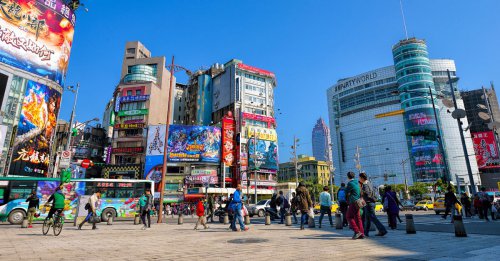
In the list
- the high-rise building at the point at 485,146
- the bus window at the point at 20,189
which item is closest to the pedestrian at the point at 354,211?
the bus window at the point at 20,189

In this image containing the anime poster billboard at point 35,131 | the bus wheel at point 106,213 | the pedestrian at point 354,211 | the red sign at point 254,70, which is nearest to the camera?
the pedestrian at point 354,211

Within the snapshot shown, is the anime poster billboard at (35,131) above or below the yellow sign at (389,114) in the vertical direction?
below

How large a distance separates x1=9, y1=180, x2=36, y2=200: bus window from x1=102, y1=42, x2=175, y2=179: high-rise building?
1312 inches

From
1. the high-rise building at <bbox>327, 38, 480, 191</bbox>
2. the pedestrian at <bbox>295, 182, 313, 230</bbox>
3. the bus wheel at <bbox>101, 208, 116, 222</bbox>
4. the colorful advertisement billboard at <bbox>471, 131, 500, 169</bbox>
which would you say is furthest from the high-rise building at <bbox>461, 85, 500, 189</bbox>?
the bus wheel at <bbox>101, 208, 116, 222</bbox>

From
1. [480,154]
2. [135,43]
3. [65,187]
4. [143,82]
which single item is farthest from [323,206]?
[480,154]

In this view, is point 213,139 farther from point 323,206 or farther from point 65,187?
point 323,206

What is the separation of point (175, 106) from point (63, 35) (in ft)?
141

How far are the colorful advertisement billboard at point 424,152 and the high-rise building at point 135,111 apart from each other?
6933 centimetres

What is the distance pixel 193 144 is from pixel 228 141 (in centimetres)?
674

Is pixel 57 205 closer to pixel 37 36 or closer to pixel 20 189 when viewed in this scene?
pixel 20 189

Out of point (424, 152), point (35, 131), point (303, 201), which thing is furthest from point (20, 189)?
point (424, 152)

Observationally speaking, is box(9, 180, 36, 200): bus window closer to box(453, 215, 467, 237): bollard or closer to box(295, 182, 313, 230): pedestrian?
box(295, 182, 313, 230): pedestrian

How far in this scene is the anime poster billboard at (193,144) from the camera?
5309 centimetres

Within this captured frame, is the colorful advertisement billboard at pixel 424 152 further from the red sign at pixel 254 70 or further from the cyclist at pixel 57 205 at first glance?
the cyclist at pixel 57 205
